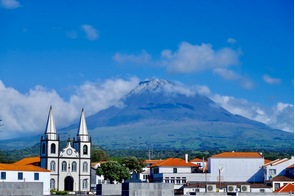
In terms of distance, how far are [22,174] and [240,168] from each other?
835 inches

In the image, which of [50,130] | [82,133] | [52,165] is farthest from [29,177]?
[82,133]

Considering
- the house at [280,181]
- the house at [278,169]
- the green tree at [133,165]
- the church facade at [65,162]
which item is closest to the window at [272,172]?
the house at [278,169]

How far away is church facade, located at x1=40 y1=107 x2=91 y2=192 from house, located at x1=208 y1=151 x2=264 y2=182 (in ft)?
44.1

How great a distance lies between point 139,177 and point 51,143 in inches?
351

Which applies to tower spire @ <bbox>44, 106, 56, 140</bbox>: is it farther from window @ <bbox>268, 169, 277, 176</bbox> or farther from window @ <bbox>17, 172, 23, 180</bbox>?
window @ <bbox>268, 169, 277, 176</bbox>

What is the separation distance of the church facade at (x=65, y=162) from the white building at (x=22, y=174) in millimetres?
15044

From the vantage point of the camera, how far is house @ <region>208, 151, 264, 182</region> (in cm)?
6291

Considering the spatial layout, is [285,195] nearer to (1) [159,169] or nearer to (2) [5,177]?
(2) [5,177]

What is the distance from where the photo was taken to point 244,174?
63.5 metres

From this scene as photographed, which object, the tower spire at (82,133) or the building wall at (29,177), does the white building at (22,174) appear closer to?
the building wall at (29,177)

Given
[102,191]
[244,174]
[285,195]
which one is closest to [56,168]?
[244,174]

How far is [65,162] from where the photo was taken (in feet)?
232

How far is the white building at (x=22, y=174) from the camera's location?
48.4 meters

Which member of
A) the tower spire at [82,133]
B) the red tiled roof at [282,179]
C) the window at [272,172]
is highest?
the tower spire at [82,133]
